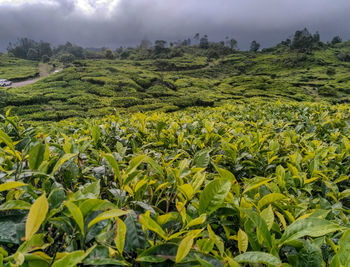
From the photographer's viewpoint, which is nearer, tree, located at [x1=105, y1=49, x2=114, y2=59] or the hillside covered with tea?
the hillside covered with tea

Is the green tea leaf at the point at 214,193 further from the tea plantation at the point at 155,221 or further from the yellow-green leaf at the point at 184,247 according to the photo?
the yellow-green leaf at the point at 184,247

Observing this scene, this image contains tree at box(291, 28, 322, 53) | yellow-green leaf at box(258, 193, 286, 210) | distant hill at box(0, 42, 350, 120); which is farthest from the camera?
tree at box(291, 28, 322, 53)

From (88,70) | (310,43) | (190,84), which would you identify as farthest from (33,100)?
(310,43)

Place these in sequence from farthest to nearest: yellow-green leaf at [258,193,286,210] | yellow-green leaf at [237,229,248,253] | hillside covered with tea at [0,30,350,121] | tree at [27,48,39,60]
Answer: tree at [27,48,39,60] → hillside covered with tea at [0,30,350,121] → yellow-green leaf at [258,193,286,210] → yellow-green leaf at [237,229,248,253]

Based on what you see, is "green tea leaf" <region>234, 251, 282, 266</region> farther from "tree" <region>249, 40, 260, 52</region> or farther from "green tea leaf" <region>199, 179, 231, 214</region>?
"tree" <region>249, 40, 260, 52</region>

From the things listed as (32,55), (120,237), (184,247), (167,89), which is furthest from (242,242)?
(32,55)

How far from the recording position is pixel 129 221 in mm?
782

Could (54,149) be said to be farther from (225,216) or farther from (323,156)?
(323,156)

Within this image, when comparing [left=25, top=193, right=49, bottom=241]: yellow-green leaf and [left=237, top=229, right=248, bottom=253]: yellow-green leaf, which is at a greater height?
[left=25, top=193, right=49, bottom=241]: yellow-green leaf

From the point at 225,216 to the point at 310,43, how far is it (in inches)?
2742

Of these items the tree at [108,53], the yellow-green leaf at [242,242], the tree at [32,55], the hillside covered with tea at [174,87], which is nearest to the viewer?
the yellow-green leaf at [242,242]

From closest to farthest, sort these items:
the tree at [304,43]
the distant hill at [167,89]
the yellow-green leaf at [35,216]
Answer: the yellow-green leaf at [35,216], the distant hill at [167,89], the tree at [304,43]

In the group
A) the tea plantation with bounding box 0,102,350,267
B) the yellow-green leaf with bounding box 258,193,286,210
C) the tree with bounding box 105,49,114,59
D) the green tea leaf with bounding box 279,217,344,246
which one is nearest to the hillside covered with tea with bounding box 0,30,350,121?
the tea plantation with bounding box 0,102,350,267

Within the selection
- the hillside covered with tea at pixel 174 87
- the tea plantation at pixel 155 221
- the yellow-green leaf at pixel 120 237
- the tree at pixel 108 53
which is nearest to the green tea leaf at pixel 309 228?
the tea plantation at pixel 155 221
